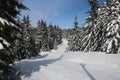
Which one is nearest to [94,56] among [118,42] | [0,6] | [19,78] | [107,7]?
[118,42]

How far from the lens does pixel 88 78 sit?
55.5 feet

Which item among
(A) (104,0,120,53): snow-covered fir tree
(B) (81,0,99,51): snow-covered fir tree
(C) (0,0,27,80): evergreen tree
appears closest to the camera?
(C) (0,0,27,80): evergreen tree

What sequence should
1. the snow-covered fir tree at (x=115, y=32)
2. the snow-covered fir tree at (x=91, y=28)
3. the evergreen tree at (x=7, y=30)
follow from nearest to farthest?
the evergreen tree at (x=7, y=30) < the snow-covered fir tree at (x=115, y=32) < the snow-covered fir tree at (x=91, y=28)

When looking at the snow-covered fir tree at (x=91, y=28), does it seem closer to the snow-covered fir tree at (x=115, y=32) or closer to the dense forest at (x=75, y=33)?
the dense forest at (x=75, y=33)

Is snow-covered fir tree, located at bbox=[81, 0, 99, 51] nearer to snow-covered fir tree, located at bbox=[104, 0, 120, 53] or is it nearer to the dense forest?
the dense forest

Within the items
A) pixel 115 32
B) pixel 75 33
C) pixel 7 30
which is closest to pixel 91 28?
pixel 115 32

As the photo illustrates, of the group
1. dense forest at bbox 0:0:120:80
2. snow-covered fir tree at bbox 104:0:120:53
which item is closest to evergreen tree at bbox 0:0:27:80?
dense forest at bbox 0:0:120:80

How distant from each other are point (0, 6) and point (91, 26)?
33382 mm

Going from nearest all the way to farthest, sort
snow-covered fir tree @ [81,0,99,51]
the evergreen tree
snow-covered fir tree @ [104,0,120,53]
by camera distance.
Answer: the evergreen tree → snow-covered fir tree @ [104,0,120,53] → snow-covered fir tree @ [81,0,99,51]

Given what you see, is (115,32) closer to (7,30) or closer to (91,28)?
(91,28)

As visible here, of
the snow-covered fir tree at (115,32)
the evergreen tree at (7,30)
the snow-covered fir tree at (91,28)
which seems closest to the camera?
the evergreen tree at (7,30)

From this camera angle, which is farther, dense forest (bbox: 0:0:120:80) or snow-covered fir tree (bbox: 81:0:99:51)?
snow-covered fir tree (bbox: 81:0:99:51)

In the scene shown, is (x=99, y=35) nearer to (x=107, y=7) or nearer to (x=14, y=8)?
(x=107, y=7)

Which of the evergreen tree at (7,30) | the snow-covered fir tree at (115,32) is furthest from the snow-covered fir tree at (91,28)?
the evergreen tree at (7,30)
